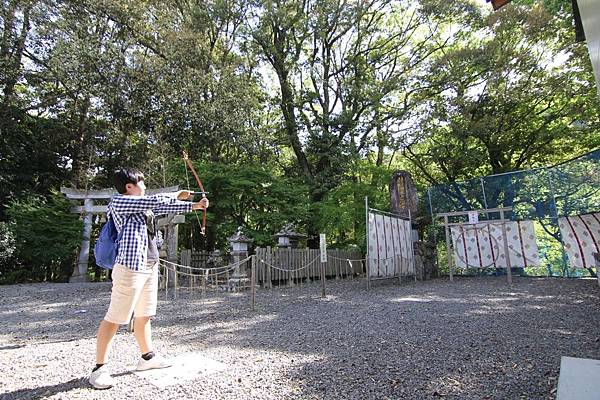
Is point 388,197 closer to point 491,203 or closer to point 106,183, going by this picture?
point 491,203

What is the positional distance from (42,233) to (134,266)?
40.2 feet

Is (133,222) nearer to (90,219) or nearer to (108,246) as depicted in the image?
(108,246)

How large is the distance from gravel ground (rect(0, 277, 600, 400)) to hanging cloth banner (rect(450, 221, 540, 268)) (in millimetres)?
2472

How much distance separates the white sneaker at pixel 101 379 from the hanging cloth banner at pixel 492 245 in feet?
29.8

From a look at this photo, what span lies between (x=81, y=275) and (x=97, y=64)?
275 inches

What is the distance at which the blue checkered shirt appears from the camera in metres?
2.62

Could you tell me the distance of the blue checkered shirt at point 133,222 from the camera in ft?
8.61

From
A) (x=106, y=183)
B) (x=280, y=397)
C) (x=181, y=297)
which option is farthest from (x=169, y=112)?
(x=280, y=397)

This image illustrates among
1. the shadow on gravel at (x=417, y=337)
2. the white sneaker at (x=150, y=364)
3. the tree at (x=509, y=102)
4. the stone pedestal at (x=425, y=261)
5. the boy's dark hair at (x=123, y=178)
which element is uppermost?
the tree at (x=509, y=102)

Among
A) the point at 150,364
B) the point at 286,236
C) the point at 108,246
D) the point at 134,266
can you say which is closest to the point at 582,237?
the point at 286,236

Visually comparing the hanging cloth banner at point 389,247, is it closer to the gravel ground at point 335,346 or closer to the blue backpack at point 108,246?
the gravel ground at point 335,346

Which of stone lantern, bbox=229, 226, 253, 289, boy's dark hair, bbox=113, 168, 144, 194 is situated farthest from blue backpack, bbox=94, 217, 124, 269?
stone lantern, bbox=229, 226, 253, 289

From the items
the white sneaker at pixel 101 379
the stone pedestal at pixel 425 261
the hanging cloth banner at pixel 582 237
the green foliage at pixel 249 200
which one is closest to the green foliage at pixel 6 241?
the green foliage at pixel 249 200

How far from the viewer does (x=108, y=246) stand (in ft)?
8.98
